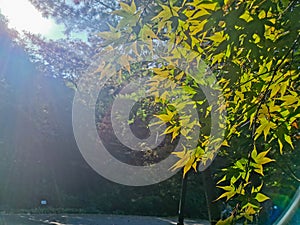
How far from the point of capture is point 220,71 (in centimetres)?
112

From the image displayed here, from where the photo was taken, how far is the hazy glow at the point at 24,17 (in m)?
5.37

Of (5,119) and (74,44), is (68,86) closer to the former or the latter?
(74,44)

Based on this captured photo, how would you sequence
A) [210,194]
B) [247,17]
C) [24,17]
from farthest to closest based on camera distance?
[24,17] < [210,194] < [247,17]

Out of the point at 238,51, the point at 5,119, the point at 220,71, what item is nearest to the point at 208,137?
the point at 220,71

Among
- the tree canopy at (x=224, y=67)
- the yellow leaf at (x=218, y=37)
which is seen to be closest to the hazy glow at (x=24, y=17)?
the tree canopy at (x=224, y=67)

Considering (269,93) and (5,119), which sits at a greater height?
(5,119)

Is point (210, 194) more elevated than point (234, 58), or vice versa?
point (234, 58)

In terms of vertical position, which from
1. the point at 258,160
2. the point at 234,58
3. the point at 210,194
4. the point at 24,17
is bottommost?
the point at 210,194

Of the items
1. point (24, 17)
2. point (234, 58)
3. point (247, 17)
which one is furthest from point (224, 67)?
point (24, 17)

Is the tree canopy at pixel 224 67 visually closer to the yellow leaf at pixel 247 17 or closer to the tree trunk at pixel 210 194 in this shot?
the yellow leaf at pixel 247 17

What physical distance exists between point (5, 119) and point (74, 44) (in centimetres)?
240

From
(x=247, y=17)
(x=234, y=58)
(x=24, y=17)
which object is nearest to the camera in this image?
(x=247, y=17)

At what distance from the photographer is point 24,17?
6996 millimetres

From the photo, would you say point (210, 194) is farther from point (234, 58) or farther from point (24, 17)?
point (24, 17)
